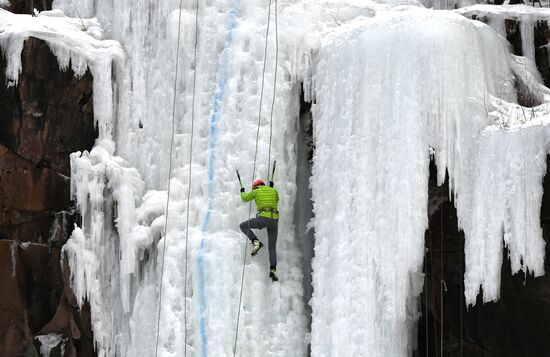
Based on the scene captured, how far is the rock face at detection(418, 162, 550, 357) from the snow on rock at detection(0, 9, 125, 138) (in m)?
4.59

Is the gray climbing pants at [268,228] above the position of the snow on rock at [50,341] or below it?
above

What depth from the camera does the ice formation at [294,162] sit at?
29.7ft

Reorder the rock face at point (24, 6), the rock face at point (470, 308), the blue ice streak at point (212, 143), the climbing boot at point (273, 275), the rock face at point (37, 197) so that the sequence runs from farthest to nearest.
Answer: the rock face at point (24, 6) < the rock face at point (37, 197) < the climbing boot at point (273, 275) < the blue ice streak at point (212, 143) < the rock face at point (470, 308)

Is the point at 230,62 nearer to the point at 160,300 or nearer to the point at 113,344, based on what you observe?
the point at 160,300

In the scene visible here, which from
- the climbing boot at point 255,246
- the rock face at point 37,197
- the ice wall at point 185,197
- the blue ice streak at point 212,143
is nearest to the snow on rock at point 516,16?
the ice wall at point 185,197

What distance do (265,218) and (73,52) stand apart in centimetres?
368

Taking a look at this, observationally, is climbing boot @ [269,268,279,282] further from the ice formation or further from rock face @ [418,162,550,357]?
rock face @ [418,162,550,357]

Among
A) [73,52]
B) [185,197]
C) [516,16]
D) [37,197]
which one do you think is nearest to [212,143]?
[185,197]

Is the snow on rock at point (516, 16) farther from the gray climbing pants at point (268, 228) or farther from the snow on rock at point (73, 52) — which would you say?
the snow on rock at point (73, 52)

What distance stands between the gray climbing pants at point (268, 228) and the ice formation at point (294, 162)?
26cm

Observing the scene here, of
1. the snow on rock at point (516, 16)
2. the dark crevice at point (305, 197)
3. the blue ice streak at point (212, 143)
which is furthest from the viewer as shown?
the snow on rock at point (516, 16)

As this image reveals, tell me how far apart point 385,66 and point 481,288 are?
271 centimetres

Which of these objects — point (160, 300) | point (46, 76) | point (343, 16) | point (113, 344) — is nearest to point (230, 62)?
point (343, 16)

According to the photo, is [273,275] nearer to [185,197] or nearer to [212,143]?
[185,197]
